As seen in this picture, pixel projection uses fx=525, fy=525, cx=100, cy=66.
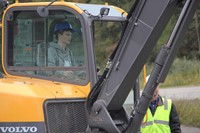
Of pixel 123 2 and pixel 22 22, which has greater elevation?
pixel 22 22

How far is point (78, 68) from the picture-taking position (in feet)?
18.3

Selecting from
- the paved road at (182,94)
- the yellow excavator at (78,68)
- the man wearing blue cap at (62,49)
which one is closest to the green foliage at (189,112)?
the paved road at (182,94)

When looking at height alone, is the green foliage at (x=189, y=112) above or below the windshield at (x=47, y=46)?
below

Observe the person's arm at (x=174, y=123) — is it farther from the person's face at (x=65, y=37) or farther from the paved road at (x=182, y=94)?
the paved road at (x=182, y=94)

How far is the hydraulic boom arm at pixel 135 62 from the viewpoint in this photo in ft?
16.2

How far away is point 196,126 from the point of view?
11836 millimetres

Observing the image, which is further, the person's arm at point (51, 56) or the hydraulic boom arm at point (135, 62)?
the person's arm at point (51, 56)

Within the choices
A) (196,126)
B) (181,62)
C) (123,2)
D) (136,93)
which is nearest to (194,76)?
(181,62)

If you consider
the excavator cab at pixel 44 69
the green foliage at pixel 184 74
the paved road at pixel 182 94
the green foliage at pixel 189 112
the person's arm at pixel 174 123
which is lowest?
the green foliage at pixel 184 74

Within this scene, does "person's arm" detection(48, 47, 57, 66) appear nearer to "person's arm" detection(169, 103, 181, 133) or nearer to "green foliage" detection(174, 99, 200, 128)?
"person's arm" detection(169, 103, 181, 133)

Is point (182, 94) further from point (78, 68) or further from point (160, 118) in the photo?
point (78, 68)

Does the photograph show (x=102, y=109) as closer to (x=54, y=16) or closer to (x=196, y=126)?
(x=54, y=16)

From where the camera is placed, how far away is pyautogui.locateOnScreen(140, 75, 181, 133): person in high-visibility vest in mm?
6230

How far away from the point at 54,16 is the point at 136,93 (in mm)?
1280
